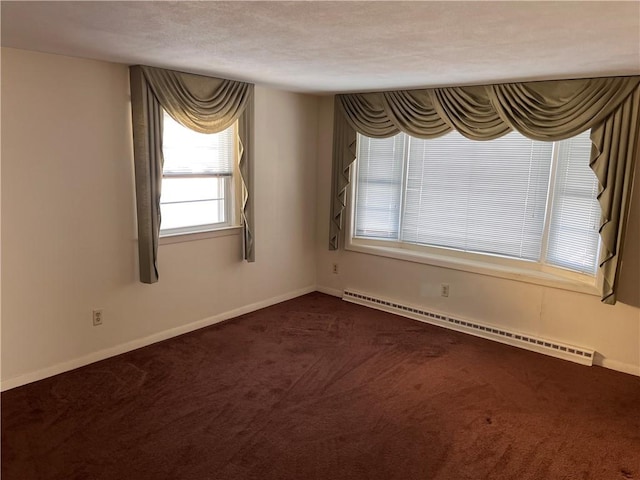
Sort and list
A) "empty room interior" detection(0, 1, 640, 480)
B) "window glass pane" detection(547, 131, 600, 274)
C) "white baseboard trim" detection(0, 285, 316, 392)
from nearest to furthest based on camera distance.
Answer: "empty room interior" detection(0, 1, 640, 480) → "white baseboard trim" detection(0, 285, 316, 392) → "window glass pane" detection(547, 131, 600, 274)

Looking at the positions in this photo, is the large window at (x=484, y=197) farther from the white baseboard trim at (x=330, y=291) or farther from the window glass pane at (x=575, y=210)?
the white baseboard trim at (x=330, y=291)

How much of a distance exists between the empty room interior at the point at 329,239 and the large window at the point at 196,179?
2 cm

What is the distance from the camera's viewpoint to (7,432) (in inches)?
106

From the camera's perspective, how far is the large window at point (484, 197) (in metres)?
3.87

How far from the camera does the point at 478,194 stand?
4379 millimetres

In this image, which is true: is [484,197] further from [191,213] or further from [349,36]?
[191,213]

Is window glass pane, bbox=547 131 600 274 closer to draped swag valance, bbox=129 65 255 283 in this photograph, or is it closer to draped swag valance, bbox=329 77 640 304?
draped swag valance, bbox=329 77 640 304

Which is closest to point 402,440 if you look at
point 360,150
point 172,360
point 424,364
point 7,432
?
point 424,364

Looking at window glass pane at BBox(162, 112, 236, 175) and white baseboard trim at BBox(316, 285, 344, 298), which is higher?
window glass pane at BBox(162, 112, 236, 175)

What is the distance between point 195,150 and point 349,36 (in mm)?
2110

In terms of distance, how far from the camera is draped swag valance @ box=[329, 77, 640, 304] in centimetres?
341

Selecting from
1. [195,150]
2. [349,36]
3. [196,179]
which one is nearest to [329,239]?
[196,179]

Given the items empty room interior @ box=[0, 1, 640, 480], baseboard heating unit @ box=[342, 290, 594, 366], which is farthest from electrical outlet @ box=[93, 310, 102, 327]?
baseboard heating unit @ box=[342, 290, 594, 366]

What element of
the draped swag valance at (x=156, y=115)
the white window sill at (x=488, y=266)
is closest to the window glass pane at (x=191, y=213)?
the draped swag valance at (x=156, y=115)
